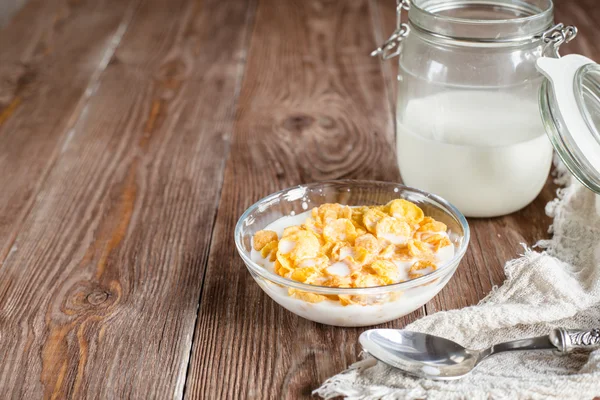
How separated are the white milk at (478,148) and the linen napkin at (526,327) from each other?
10cm

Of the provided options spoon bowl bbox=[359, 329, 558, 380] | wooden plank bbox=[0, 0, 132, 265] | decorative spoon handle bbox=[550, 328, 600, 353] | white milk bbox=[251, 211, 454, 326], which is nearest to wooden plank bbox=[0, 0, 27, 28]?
wooden plank bbox=[0, 0, 132, 265]

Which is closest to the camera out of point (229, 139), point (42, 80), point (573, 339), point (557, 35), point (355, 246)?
point (573, 339)

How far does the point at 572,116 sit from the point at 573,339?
33cm

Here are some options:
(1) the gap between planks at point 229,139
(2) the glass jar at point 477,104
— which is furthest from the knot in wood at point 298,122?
(2) the glass jar at point 477,104

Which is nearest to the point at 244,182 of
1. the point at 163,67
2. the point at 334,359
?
the point at 334,359

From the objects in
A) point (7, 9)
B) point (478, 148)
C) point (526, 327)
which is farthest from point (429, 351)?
point (7, 9)

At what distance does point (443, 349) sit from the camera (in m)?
0.84

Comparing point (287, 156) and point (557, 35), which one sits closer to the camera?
point (557, 35)

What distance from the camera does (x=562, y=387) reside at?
779 millimetres

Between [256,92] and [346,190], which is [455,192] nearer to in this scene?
[346,190]

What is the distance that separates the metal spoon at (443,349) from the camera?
814mm

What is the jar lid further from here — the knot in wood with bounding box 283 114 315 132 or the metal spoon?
the knot in wood with bounding box 283 114 315 132

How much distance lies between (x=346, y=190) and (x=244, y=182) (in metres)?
0.26

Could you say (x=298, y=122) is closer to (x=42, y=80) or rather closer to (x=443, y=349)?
(x=42, y=80)
